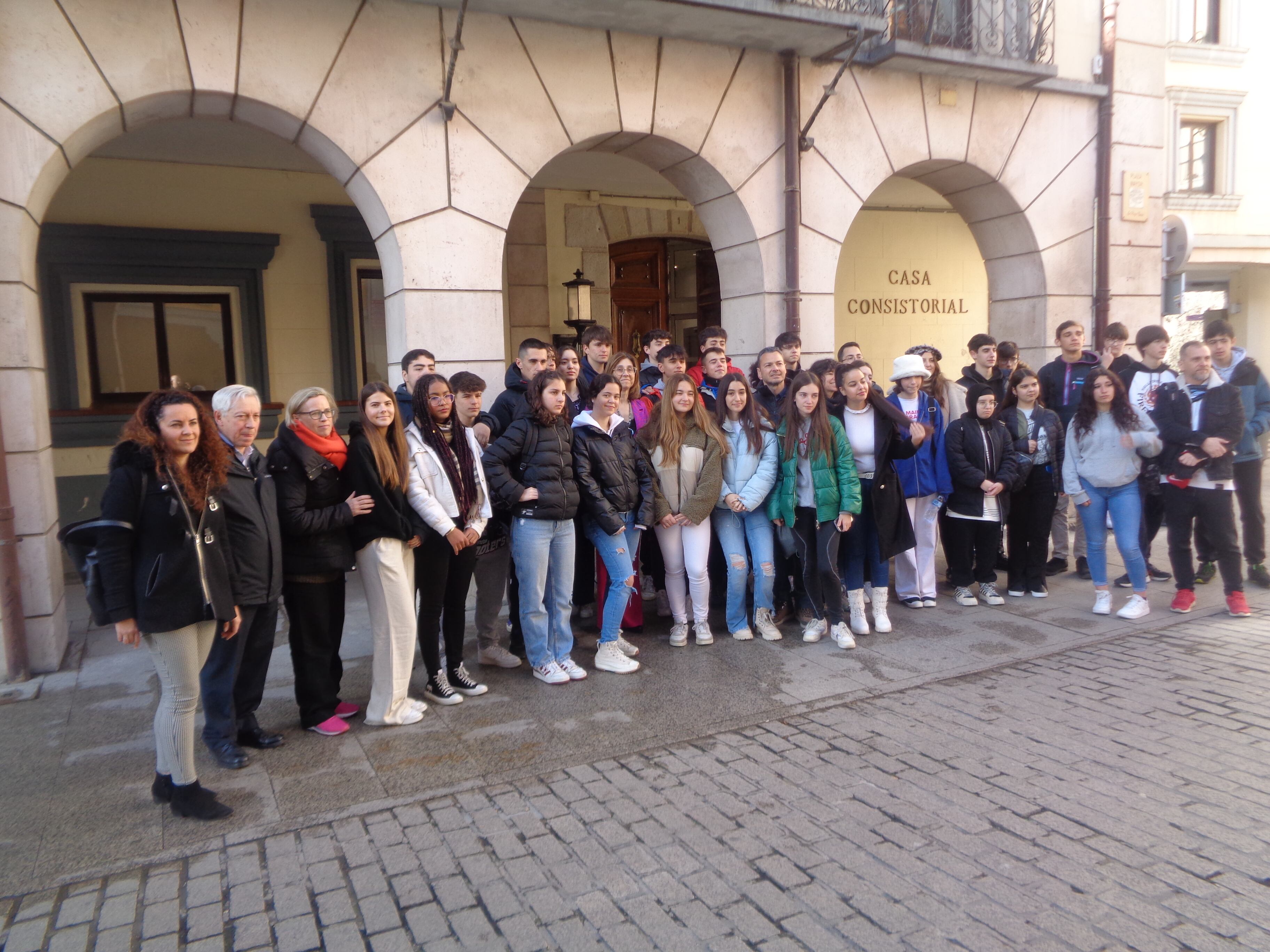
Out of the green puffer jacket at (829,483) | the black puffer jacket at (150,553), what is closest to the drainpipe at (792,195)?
the green puffer jacket at (829,483)

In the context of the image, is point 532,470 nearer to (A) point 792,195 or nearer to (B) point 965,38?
(A) point 792,195

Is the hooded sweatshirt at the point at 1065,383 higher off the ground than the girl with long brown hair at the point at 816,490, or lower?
higher

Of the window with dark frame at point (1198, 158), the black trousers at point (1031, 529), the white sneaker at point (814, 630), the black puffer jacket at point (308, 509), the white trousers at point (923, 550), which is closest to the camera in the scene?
the black puffer jacket at point (308, 509)

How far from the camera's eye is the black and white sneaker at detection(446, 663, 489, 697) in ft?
17.2

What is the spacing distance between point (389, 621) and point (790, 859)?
2348 mm

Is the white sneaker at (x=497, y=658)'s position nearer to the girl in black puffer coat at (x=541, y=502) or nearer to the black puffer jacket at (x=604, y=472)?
the girl in black puffer coat at (x=541, y=502)

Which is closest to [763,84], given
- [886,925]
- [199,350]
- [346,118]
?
[346,118]

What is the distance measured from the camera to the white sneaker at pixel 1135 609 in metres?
6.50

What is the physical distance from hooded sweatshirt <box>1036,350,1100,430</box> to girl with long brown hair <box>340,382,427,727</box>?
18.5 feet

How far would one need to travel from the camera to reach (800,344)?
7.75m

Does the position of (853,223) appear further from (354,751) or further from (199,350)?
(354,751)

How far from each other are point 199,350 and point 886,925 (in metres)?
8.92

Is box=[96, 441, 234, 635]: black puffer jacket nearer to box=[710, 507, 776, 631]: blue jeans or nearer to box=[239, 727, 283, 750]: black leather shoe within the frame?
box=[239, 727, 283, 750]: black leather shoe

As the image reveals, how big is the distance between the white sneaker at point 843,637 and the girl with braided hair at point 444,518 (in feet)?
7.64
